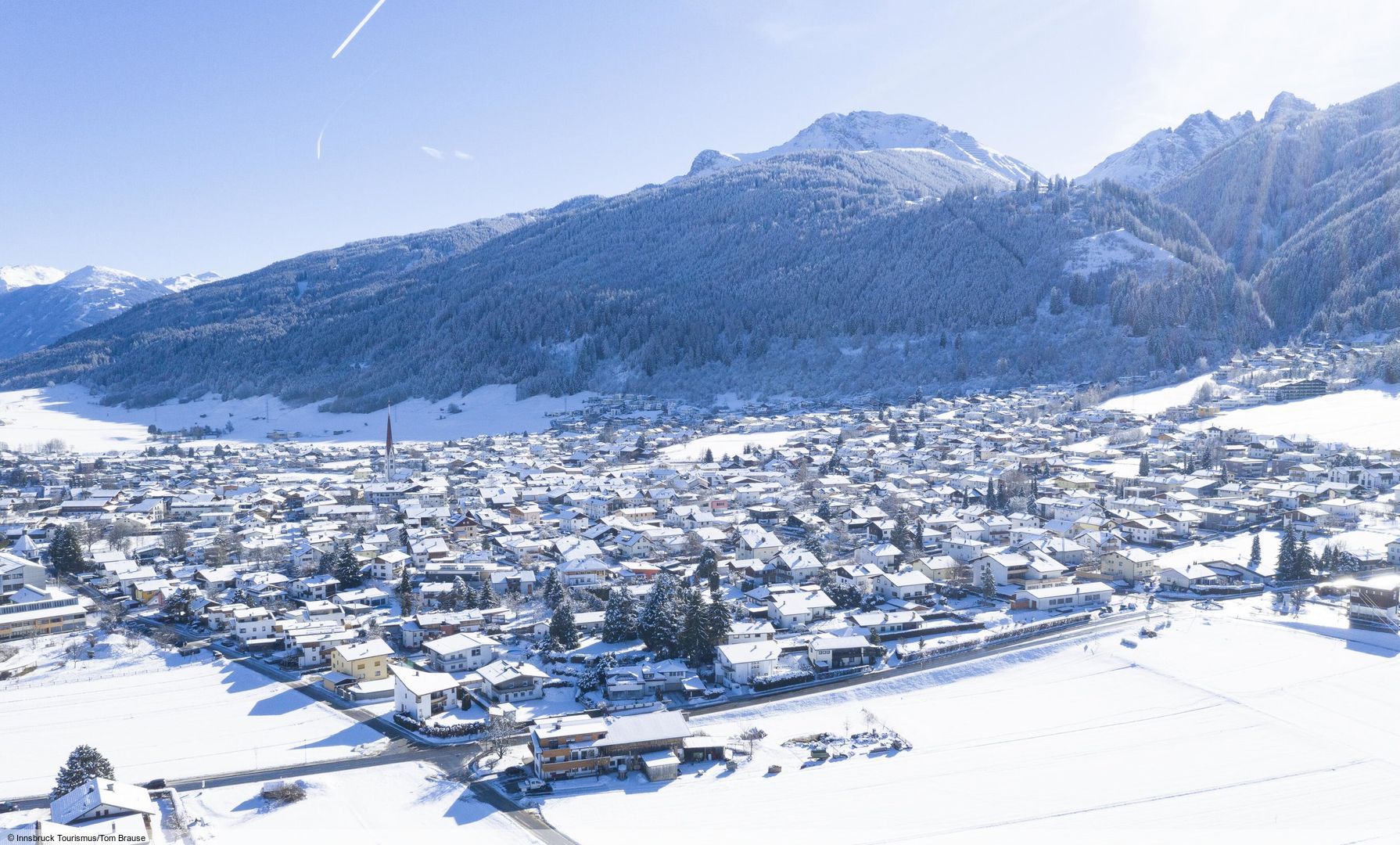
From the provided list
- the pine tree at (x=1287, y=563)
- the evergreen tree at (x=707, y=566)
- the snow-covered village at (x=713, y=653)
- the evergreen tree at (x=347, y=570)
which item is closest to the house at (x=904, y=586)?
the snow-covered village at (x=713, y=653)

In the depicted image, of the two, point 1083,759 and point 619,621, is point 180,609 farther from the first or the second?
point 1083,759

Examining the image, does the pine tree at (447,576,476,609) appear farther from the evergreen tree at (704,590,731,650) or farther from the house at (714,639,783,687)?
the house at (714,639,783,687)

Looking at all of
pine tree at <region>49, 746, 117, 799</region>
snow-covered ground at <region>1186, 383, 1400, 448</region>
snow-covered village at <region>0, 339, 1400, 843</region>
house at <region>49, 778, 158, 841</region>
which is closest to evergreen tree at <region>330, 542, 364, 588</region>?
snow-covered village at <region>0, 339, 1400, 843</region>

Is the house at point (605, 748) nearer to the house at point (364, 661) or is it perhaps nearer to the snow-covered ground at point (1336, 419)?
the house at point (364, 661)

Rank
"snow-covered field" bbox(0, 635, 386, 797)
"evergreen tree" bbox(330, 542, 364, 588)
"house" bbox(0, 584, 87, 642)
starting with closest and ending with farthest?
"snow-covered field" bbox(0, 635, 386, 797), "house" bbox(0, 584, 87, 642), "evergreen tree" bbox(330, 542, 364, 588)

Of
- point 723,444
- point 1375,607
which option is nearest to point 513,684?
point 1375,607

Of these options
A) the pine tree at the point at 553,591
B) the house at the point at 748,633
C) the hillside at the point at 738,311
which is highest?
the hillside at the point at 738,311

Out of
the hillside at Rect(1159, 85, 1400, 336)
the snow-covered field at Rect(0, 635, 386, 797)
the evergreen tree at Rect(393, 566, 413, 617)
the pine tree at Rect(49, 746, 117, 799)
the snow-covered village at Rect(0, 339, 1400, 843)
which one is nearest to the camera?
the pine tree at Rect(49, 746, 117, 799)
